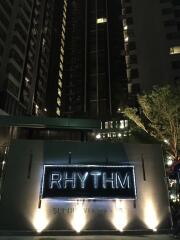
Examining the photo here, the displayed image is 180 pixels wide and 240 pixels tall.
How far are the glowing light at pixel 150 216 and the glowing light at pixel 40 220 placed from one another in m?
3.71

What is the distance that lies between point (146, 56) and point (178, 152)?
2930 centimetres

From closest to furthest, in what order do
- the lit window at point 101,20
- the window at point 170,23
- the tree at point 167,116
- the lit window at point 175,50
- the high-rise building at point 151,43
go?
the tree at point 167,116, the high-rise building at point 151,43, the lit window at point 175,50, the window at point 170,23, the lit window at point 101,20

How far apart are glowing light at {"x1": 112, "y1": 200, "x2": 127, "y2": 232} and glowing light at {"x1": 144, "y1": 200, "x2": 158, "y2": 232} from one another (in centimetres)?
83

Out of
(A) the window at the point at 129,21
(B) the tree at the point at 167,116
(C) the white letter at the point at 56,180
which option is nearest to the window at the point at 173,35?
(A) the window at the point at 129,21

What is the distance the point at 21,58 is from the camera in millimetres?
48000

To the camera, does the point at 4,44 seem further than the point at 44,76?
No

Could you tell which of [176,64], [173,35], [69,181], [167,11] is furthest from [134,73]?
[69,181]

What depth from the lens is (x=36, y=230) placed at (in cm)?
853

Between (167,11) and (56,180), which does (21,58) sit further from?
(56,180)

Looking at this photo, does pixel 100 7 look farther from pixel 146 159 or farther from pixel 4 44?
pixel 146 159

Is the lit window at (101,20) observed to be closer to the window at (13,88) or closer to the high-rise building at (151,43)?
the high-rise building at (151,43)

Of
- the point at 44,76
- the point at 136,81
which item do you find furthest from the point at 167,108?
the point at 44,76

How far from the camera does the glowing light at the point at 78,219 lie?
8.67 meters

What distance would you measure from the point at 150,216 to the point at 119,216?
118 cm
